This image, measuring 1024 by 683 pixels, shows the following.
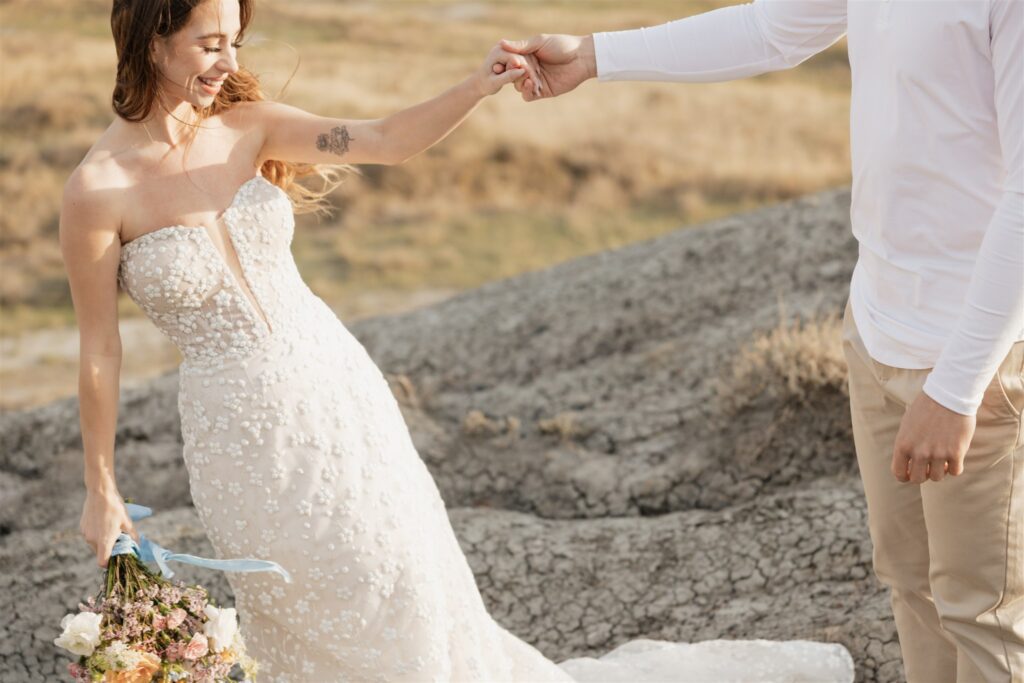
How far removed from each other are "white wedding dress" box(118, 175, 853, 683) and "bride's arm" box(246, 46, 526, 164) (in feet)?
0.51

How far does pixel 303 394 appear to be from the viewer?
279cm

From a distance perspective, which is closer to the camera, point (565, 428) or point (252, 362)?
point (252, 362)

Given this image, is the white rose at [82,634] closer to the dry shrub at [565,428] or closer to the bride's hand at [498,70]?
the bride's hand at [498,70]

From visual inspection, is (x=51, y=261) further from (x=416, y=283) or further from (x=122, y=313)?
(x=416, y=283)

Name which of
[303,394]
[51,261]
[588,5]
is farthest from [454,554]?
[588,5]

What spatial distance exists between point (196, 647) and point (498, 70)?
60.4 inches

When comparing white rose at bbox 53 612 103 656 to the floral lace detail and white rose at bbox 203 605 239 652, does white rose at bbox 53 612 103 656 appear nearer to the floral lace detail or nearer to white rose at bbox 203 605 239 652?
white rose at bbox 203 605 239 652

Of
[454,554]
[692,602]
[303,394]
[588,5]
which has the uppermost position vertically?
[303,394]

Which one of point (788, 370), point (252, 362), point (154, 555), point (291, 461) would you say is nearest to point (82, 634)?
point (154, 555)

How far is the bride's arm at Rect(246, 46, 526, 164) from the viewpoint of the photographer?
2949mm

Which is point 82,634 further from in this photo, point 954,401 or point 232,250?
point 954,401

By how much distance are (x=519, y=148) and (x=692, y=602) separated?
11.3 meters

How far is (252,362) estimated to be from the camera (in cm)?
277

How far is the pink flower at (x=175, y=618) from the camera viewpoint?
2.46 m
